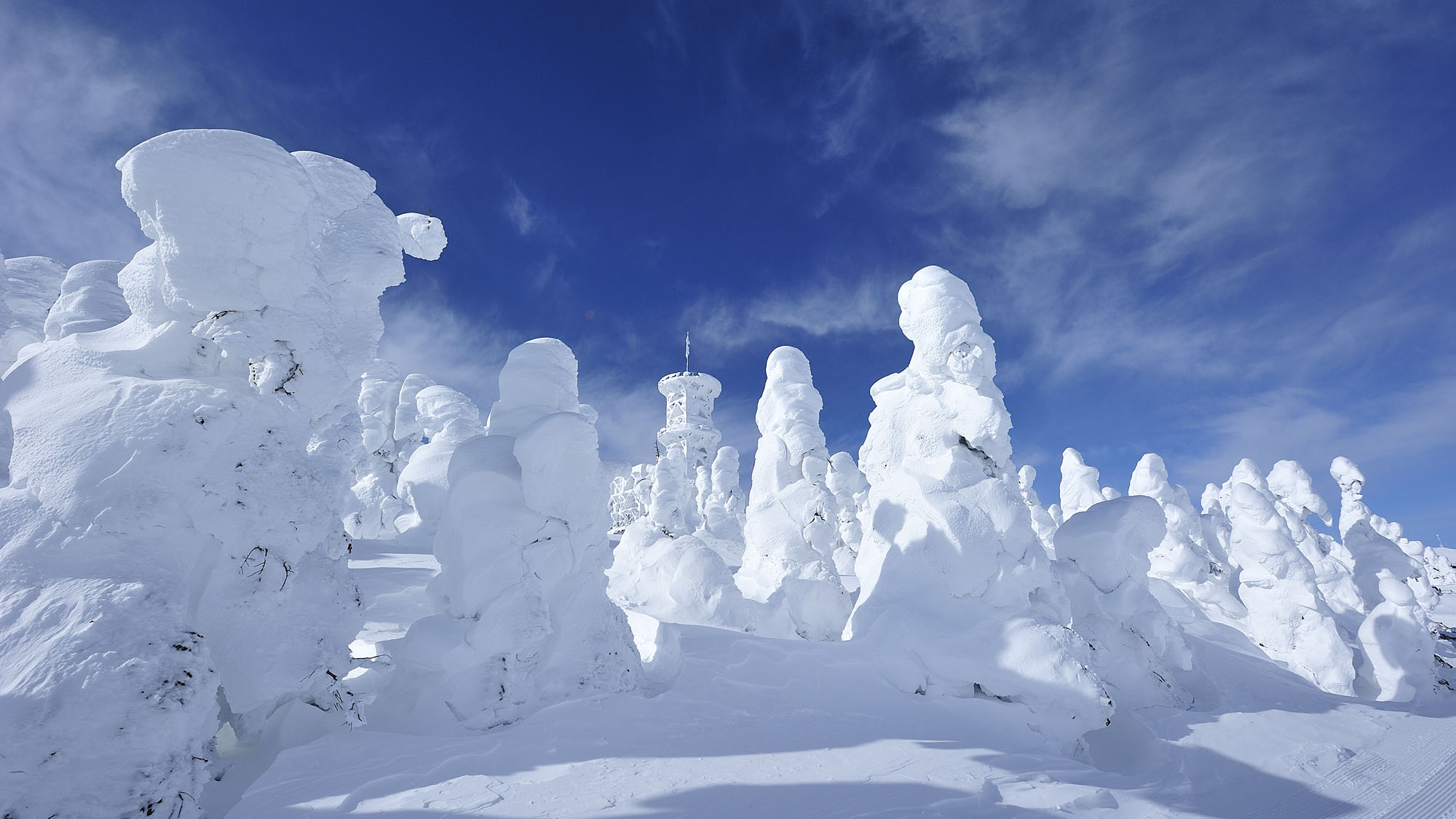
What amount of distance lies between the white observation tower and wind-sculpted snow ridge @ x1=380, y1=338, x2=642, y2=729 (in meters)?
30.9

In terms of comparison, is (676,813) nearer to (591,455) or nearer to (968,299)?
(591,455)

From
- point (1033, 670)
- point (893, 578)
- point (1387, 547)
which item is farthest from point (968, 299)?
point (1387, 547)

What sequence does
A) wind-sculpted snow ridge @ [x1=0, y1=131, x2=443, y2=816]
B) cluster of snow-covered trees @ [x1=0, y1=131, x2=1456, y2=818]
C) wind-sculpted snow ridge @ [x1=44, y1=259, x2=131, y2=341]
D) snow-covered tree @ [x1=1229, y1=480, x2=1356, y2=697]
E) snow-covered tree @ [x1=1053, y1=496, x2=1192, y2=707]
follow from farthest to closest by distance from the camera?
snow-covered tree @ [x1=1229, y1=480, x2=1356, y2=697] < snow-covered tree @ [x1=1053, y1=496, x2=1192, y2=707] < wind-sculpted snow ridge @ [x1=44, y1=259, x2=131, y2=341] < cluster of snow-covered trees @ [x1=0, y1=131, x2=1456, y2=818] < wind-sculpted snow ridge @ [x1=0, y1=131, x2=443, y2=816]

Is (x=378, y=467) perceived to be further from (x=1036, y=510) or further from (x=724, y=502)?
(x=1036, y=510)

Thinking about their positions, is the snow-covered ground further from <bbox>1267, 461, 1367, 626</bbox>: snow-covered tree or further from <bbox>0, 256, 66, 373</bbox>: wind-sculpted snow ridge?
<bbox>1267, 461, 1367, 626</bbox>: snow-covered tree

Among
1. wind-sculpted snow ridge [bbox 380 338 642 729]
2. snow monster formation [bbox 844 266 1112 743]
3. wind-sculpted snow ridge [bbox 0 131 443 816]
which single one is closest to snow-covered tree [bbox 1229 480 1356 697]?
snow monster formation [bbox 844 266 1112 743]

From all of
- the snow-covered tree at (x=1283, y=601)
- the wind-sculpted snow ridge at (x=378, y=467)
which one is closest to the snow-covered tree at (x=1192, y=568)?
the snow-covered tree at (x=1283, y=601)

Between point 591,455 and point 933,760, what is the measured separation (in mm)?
4432

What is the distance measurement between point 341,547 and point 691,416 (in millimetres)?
34463

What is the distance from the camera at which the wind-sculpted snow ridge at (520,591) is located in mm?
5680

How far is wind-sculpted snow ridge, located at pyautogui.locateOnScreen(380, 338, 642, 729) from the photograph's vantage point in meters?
5.68

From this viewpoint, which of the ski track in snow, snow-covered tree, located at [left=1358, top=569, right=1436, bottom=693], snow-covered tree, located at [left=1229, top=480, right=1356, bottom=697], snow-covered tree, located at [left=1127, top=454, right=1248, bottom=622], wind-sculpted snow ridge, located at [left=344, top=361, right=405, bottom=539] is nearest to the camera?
the ski track in snow

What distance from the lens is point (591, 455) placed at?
6.56m

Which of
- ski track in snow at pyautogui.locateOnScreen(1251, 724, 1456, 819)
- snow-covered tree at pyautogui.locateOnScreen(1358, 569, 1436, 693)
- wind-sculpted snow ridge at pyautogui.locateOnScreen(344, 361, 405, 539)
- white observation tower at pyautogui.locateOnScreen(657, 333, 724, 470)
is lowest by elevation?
ski track in snow at pyautogui.locateOnScreen(1251, 724, 1456, 819)
